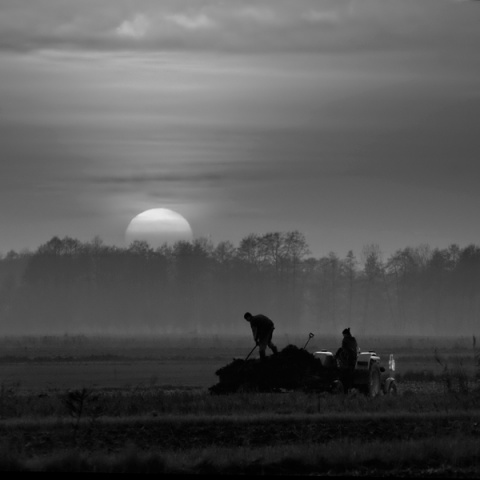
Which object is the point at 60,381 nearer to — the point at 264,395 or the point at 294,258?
the point at 264,395

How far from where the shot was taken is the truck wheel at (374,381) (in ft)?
111

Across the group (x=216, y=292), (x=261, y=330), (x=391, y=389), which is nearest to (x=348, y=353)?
(x=261, y=330)

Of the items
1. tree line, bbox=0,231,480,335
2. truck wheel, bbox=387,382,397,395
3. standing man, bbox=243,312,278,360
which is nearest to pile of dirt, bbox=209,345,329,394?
standing man, bbox=243,312,278,360

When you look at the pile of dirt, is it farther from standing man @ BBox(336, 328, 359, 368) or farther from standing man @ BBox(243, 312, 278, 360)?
standing man @ BBox(336, 328, 359, 368)

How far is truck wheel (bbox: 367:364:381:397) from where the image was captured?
33688 millimetres

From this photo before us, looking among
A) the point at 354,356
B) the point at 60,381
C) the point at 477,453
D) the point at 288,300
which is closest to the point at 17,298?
the point at 288,300

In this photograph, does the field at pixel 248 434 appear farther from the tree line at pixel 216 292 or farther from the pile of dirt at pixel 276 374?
the tree line at pixel 216 292

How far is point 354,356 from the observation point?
1318 inches

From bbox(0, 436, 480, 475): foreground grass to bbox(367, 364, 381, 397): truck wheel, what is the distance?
36.9 ft

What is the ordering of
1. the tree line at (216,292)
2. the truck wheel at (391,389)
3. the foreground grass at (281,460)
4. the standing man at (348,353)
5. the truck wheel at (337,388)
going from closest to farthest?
1. the foreground grass at (281,460)
2. the truck wheel at (337,388)
3. the standing man at (348,353)
4. the truck wheel at (391,389)
5. the tree line at (216,292)

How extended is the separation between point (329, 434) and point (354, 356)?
8.78m

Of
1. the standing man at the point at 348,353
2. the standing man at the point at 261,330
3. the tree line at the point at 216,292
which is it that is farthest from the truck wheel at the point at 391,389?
the tree line at the point at 216,292

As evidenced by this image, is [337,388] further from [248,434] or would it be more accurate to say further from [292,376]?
[248,434]

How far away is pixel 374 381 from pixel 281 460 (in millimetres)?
13774
